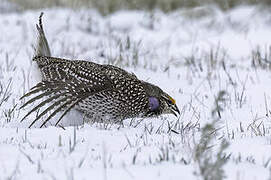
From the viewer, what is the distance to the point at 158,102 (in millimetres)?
4508

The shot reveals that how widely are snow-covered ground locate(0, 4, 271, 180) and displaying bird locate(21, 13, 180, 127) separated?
0.15 metres

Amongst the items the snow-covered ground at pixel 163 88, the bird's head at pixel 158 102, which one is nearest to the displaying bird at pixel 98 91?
the bird's head at pixel 158 102

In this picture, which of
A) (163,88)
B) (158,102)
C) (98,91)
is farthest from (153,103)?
(163,88)

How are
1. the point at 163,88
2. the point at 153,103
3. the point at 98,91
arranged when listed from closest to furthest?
the point at 98,91 → the point at 153,103 → the point at 163,88

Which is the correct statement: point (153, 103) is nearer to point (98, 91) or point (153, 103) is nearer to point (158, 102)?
point (158, 102)

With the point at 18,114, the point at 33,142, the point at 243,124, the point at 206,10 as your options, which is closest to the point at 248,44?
the point at 206,10

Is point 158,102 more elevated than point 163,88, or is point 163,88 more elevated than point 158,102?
point 163,88

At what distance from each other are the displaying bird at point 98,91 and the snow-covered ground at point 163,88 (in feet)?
0.49

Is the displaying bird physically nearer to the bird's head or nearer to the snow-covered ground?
the bird's head

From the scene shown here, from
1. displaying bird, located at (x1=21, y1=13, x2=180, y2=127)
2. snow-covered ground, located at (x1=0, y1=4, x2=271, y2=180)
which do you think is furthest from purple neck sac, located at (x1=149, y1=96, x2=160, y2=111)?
snow-covered ground, located at (x1=0, y1=4, x2=271, y2=180)

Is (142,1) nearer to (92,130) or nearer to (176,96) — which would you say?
(176,96)

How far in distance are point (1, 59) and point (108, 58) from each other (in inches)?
56.0

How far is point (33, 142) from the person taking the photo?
10.9 ft

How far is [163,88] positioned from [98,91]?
6.03ft
